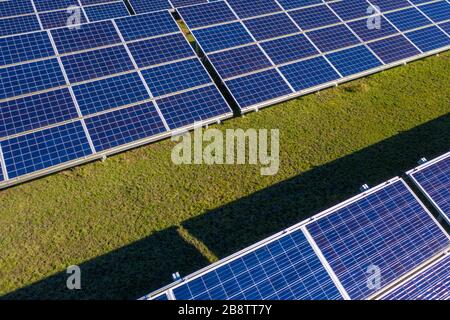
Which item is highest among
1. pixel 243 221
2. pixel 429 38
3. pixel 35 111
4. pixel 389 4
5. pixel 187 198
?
pixel 389 4

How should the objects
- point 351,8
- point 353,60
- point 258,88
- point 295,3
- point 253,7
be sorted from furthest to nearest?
point 351,8
point 295,3
point 253,7
point 353,60
point 258,88

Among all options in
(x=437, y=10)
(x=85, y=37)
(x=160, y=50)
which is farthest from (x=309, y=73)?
(x=437, y=10)

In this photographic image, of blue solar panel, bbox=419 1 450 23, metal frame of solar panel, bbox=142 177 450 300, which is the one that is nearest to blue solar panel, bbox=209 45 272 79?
metal frame of solar panel, bbox=142 177 450 300

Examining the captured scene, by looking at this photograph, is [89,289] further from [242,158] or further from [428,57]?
[428,57]

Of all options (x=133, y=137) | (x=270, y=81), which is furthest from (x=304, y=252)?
(x=270, y=81)

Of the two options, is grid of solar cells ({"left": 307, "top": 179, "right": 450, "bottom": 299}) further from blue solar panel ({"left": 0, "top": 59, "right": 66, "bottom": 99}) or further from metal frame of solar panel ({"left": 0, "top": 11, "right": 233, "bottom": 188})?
blue solar panel ({"left": 0, "top": 59, "right": 66, "bottom": 99})

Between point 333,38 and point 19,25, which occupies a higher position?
point 19,25

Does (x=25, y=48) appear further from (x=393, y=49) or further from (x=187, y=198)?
(x=393, y=49)
